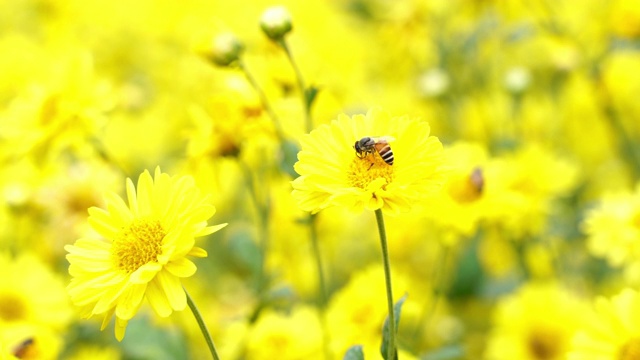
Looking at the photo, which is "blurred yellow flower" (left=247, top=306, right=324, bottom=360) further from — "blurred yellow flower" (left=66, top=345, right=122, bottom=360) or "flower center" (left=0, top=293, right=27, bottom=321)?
"flower center" (left=0, top=293, right=27, bottom=321)

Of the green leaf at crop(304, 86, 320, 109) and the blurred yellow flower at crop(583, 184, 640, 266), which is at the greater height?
the green leaf at crop(304, 86, 320, 109)

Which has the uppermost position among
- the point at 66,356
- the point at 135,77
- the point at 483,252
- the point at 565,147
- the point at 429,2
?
the point at 135,77

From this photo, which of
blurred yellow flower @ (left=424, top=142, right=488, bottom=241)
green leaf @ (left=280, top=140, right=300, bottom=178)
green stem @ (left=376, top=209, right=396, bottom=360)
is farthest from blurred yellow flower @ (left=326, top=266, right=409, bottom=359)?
green stem @ (left=376, top=209, right=396, bottom=360)

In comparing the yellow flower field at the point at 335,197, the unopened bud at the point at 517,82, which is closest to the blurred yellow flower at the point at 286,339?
the yellow flower field at the point at 335,197

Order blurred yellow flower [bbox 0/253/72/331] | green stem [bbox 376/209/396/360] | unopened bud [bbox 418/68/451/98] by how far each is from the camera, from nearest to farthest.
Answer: green stem [bbox 376/209/396/360] → blurred yellow flower [bbox 0/253/72/331] → unopened bud [bbox 418/68/451/98]

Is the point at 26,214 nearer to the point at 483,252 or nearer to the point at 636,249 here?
the point at 483,252

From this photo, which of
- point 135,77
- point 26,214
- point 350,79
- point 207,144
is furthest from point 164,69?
point 207,144

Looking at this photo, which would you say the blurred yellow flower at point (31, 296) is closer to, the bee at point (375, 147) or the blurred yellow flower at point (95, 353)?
the blurred yellow flower at point (95, 353)

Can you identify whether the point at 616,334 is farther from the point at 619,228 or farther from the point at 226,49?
the point at 226,49
